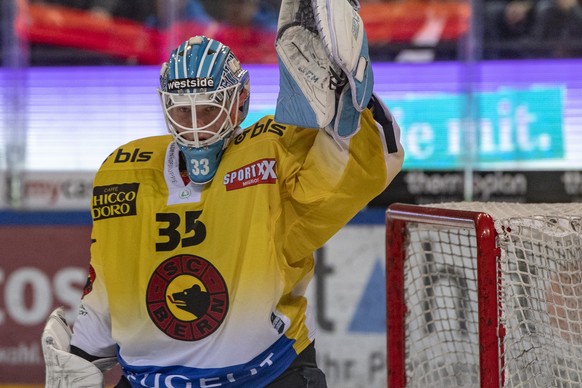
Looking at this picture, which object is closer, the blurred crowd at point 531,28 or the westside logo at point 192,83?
the westside logo at point 192,83

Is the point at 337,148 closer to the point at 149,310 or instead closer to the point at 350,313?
the point at 149,310

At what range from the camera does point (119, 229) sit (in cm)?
208

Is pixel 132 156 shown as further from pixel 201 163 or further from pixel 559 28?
pixel 559 28

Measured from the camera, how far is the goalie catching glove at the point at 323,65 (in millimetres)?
1752

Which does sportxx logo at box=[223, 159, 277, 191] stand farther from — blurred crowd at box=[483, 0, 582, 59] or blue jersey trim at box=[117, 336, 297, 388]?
blurred crowd at box=[483, 0, 582, 59]

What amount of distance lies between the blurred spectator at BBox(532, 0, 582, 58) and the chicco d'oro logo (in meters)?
2.65

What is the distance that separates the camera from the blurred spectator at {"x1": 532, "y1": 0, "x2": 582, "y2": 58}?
166 inches

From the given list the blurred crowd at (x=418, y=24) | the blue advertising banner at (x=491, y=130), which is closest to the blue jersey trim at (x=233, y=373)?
the blue advertising banner at (x=491, y=130)

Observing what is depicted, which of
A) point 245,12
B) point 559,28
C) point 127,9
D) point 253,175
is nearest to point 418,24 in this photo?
point 559,28

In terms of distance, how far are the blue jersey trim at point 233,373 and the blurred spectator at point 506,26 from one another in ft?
8.23

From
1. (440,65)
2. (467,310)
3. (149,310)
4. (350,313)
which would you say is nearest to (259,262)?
(149,310)

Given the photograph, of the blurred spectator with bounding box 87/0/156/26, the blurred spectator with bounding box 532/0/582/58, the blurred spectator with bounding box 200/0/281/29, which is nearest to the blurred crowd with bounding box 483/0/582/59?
the blurred spectator with bounding box 532/0/582/58

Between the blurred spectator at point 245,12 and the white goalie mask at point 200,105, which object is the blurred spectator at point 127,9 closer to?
the blurred spectator at point 245,12

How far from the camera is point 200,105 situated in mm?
2055
